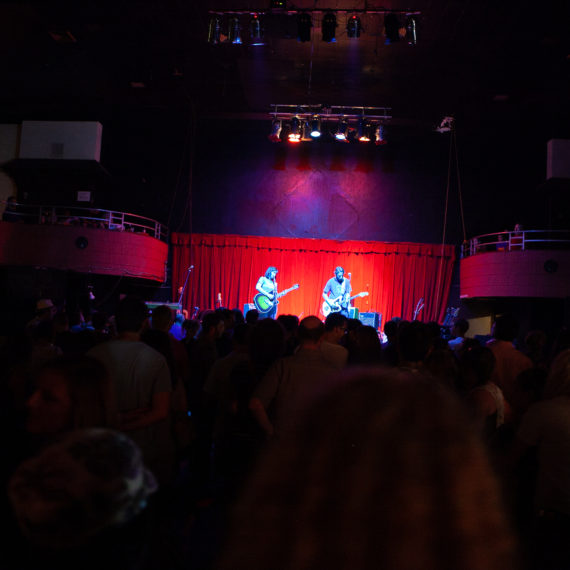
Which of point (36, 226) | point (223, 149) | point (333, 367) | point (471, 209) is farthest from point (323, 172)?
point (333, 367)

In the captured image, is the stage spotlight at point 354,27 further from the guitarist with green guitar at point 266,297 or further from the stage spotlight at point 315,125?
the guitarist with green guitar at point 266,297

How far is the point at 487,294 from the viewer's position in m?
12.9

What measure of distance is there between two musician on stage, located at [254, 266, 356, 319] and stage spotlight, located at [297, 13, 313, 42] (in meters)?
6.54

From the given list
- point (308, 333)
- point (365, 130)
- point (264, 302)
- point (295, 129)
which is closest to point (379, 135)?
point (365, 130)

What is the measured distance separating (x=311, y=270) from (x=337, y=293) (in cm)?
154

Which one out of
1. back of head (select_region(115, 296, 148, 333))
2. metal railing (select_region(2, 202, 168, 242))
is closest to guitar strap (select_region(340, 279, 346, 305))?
metal railing (select_region(2, 202, 168, 242))

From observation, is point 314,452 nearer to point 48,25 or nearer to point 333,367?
point 333,367

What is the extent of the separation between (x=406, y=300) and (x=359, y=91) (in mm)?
5778

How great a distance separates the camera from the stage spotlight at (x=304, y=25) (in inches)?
355

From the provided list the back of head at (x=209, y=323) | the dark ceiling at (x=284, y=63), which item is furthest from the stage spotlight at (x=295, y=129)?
the back of head at (x=209, y=323)

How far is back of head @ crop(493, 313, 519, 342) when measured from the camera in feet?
13.2

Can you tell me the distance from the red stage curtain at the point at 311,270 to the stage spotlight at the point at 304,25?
7.00 metres

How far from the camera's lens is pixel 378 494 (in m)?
0.76

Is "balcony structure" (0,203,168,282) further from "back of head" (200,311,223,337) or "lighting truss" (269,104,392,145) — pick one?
"back of head" (200,311,223,337)
